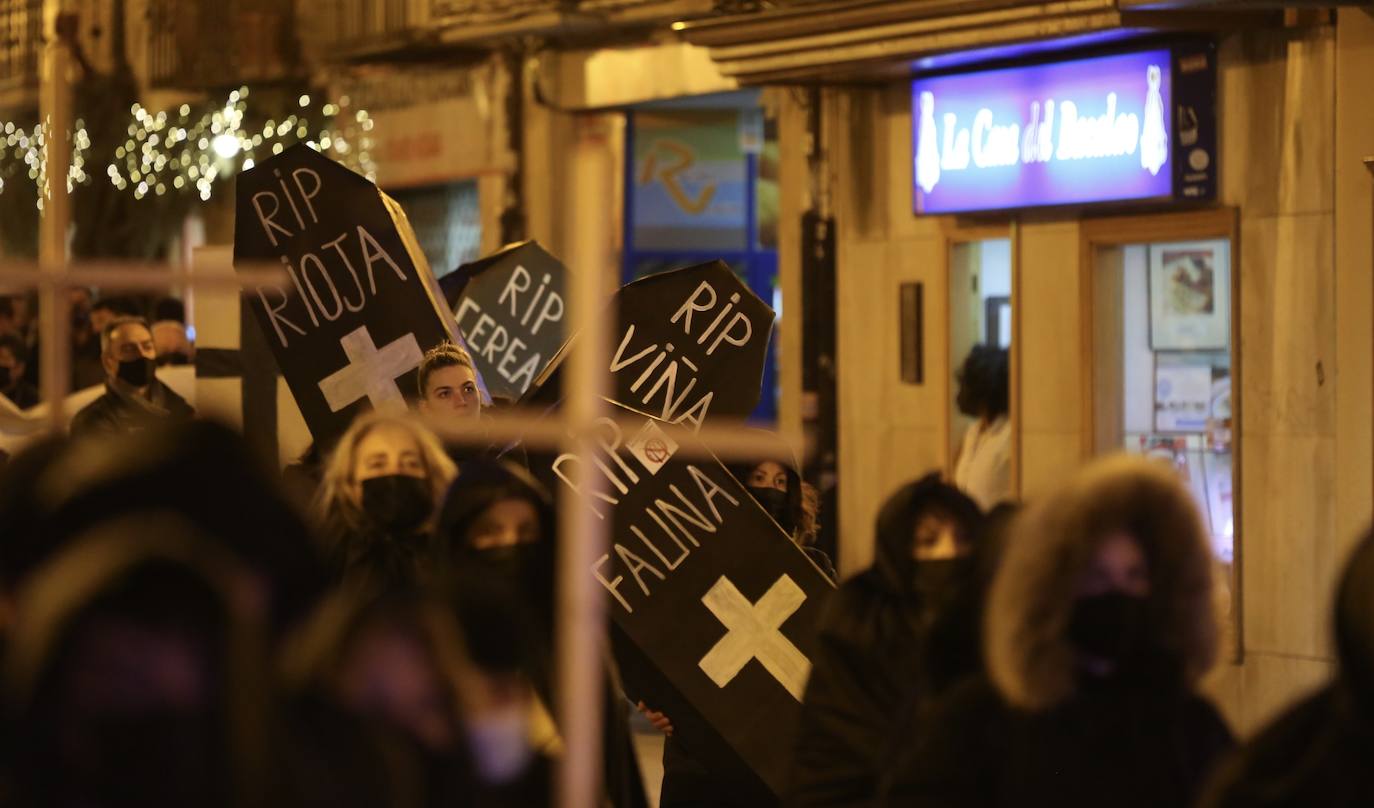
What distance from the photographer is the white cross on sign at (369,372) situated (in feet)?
26.2

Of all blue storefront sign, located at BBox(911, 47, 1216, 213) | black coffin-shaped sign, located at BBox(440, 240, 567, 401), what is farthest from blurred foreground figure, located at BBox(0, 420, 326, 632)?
blue storefront sign, located at BBox(911, 47, 1216, 213)

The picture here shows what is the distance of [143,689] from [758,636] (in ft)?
11.8

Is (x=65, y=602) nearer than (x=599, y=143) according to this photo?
Yes

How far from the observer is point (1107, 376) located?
13195 mm

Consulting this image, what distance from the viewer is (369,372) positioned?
802 centimetres

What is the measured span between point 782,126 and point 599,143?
1239 centimetres

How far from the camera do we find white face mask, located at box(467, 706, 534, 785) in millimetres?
3385

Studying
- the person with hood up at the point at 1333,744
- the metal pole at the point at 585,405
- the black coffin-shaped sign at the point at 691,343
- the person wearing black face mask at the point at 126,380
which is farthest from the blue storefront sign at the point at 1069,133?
the metal pole at the point at 585,405

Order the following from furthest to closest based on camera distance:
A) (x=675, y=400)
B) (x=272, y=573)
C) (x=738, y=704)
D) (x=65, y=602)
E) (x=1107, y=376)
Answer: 1. (x=1107, y=376)
2. (x=675, y=400)
3. (x=738, y=704)
4. (x=272, y=573)
5. (x=65, y=602)

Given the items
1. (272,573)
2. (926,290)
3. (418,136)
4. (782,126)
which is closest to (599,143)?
(272,573)

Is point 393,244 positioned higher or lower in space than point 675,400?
higher

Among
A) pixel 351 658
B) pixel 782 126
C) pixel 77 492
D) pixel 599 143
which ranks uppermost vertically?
pixel 782 126

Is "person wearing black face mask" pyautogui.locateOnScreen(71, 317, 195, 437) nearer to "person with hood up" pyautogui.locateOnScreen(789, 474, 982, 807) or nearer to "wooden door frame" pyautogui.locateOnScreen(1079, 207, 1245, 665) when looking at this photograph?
"person with hood up" pyautogui.locateOnScreen(789, 474, 982, 807)

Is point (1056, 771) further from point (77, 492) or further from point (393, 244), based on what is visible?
point (393, 244)
